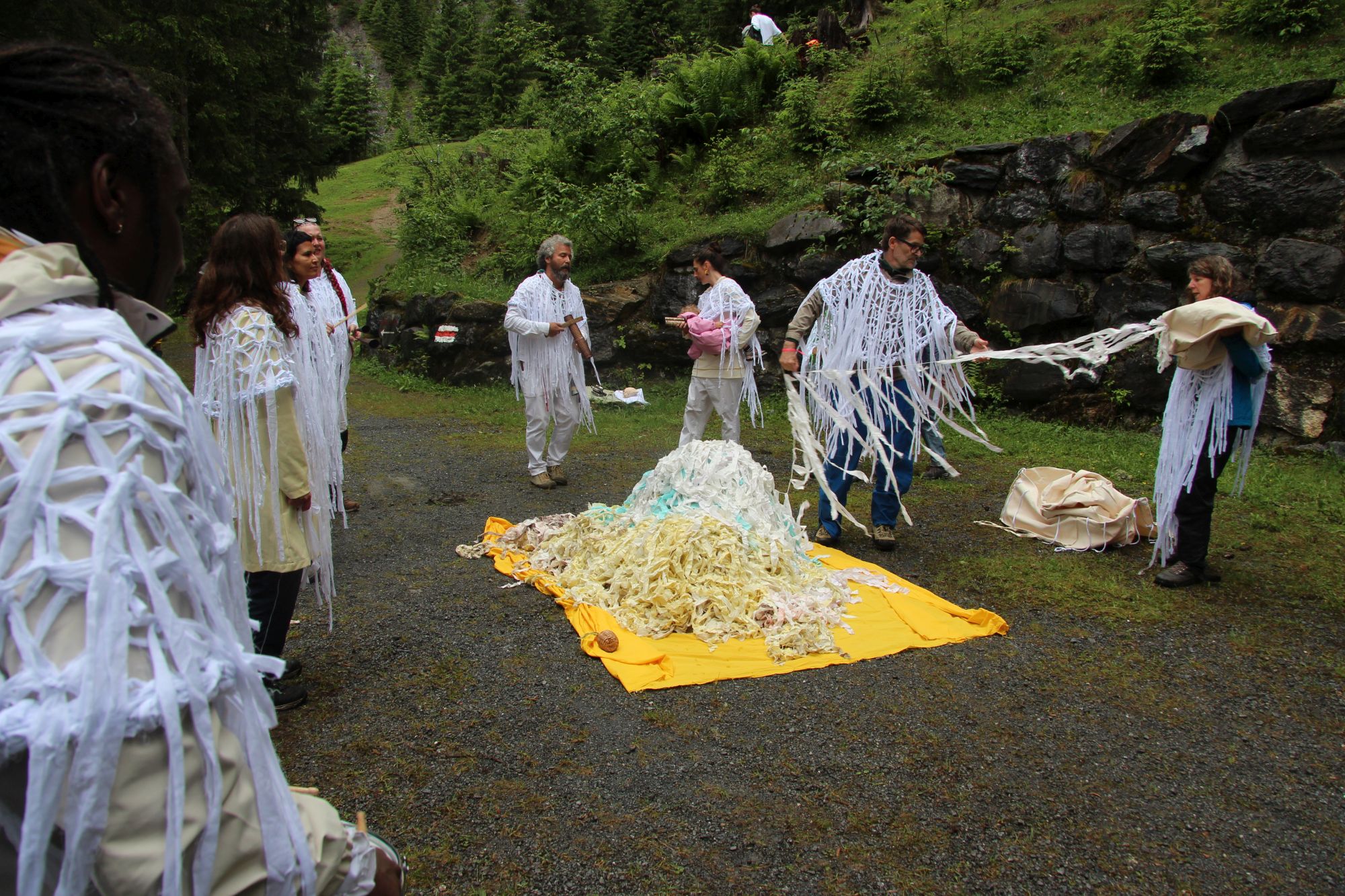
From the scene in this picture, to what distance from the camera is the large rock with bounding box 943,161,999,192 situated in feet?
31.6

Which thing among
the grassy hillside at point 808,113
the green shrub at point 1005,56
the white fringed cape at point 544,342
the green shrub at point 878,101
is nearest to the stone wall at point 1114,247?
the grassy hillside at point 808,113

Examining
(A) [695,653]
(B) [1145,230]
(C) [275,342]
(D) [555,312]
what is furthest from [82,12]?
(B) [1145,230]

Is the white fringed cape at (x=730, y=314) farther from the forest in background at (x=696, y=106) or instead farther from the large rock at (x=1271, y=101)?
the large rock at (x=1271, y=101)

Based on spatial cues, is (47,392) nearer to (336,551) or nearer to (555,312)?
(336,551)

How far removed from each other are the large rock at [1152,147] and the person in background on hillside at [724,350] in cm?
474

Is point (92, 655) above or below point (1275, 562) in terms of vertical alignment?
above

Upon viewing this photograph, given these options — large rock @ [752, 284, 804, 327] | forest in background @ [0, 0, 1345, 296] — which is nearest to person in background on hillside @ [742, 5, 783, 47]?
forest in background @ [0, 0, 1345, 296]

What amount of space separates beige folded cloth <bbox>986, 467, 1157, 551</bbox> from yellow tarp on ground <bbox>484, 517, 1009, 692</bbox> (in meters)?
1.59

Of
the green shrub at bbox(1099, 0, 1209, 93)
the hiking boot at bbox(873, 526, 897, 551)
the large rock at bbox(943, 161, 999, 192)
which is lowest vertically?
the hiking boot at bbox(873, 526, 897, 551)

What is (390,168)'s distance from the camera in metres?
21.1

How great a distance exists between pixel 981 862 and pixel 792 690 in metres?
1.16

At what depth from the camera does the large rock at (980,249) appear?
9.50 meters

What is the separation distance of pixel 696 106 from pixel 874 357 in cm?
911

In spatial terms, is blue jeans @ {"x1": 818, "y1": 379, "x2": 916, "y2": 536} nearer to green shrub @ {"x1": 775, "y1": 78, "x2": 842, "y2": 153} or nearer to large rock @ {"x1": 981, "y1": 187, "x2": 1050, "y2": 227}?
large rock @ {"x1": 981, "y1": 187, "x2": 1050, "y2": 227}
